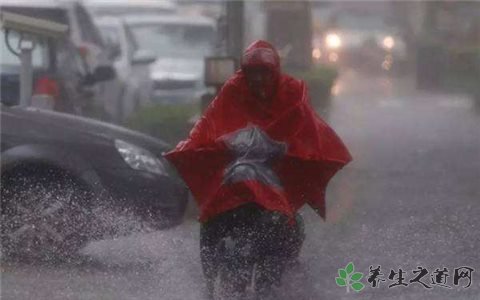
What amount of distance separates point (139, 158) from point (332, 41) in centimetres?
2769

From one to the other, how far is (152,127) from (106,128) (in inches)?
143

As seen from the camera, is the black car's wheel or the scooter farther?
the black car's wheel

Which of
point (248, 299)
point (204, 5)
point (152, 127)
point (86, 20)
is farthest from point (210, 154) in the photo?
point (204, 5)

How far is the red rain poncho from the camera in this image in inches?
277

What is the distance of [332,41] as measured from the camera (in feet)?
120

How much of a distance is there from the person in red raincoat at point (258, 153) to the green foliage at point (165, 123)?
220 inches

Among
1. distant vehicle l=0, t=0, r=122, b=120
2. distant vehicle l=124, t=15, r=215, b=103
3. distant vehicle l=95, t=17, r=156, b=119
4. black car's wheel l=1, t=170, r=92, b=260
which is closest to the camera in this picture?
black car's wheel l=1, t=170, r=92, b=260

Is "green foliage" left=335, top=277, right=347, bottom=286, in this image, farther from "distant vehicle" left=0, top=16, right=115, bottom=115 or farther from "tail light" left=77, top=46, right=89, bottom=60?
"tail light" left=77, top=46, right=89, bottom=60

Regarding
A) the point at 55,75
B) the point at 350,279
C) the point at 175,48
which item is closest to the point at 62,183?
the point at 350,279

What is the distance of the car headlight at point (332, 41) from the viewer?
3603 centimetres

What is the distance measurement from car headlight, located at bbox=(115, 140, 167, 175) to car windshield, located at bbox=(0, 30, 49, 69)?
10.8ft

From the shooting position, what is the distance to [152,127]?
43.1 feet

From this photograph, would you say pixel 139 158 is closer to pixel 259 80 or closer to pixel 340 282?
pixel 340 282

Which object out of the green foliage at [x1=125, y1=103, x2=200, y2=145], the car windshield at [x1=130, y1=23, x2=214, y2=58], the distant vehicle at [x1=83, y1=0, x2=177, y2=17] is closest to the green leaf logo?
the green foliage at [x1=125, y1=103, x2=200, y2=145]
